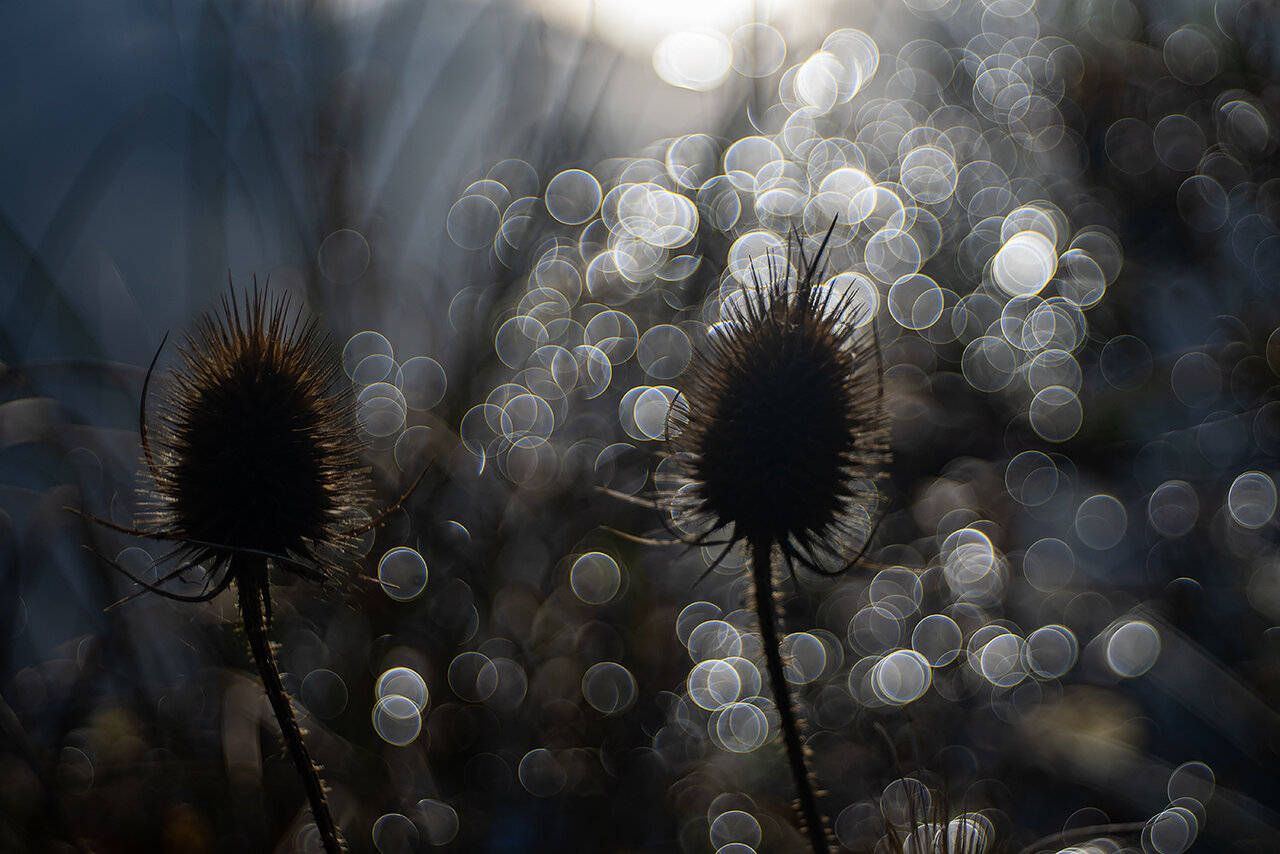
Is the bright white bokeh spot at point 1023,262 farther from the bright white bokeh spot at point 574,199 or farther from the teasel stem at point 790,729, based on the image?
the teasel stem at point 790,729

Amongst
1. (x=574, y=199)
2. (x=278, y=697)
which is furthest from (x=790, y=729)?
(x=574, y=199)

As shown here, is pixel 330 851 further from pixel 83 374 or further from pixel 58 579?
pixel 58 579

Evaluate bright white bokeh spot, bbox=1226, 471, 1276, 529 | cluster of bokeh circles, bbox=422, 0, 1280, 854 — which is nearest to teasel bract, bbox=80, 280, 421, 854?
cluster of bokeh circles, bbox=422, 0, 1280, 854

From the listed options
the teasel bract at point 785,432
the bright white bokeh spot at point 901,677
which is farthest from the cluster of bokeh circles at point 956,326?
the teasel bract at point 785,432

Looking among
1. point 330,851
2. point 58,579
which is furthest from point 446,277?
point 330,851

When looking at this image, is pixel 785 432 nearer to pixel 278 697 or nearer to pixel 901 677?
pixel 278 697
